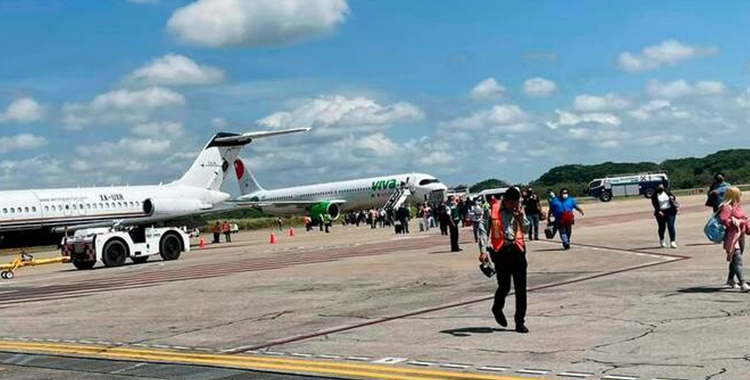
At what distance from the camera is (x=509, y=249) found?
11.6m

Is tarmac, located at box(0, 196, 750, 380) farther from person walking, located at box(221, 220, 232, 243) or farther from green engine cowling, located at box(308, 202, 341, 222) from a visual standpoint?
green engine cowling, located at box(308, 202, 341, 222)

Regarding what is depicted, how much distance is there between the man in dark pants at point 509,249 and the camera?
1154cm

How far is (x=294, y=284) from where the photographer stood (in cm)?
2030

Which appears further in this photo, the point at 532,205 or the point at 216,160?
the point at 216,160

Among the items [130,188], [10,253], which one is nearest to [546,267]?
[130,188]

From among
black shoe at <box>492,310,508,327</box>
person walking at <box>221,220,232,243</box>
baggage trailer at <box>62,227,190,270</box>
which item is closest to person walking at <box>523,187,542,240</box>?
baggage trailer at <box>62,227,190,270</box>

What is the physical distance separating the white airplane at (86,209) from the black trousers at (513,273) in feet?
116

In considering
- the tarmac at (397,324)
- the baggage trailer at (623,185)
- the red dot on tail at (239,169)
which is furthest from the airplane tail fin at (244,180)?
the tarmac at (397,324)

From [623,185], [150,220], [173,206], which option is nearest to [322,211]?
[150,220]

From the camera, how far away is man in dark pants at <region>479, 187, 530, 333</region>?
11.5 metres

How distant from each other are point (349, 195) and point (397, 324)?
2638 inches

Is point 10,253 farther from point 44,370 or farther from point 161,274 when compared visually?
point 44,370

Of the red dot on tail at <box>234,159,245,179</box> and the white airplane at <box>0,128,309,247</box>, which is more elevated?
the red dot on tail at <box>234,159,245,179</box>

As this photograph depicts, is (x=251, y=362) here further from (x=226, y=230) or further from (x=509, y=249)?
(x=226, y=230)
